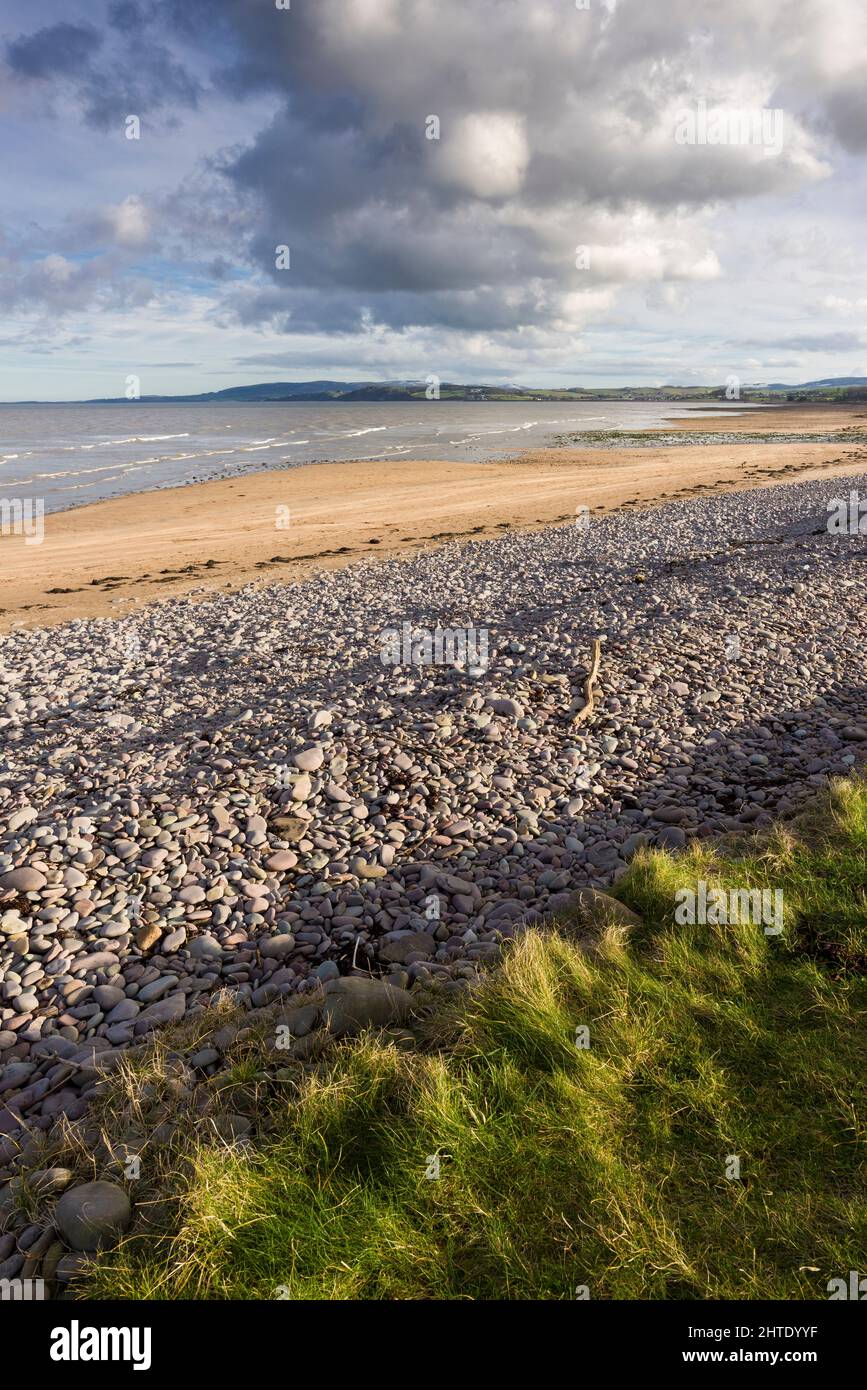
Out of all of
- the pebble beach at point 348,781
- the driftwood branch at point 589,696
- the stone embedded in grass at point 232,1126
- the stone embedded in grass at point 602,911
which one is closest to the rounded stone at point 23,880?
the pebble beach at point 348,781

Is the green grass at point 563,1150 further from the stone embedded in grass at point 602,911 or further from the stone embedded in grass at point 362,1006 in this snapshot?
the stone embedded in grass at point 602,911

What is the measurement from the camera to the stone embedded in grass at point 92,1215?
364cm

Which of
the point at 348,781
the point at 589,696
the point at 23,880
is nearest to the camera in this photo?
the point at 23,880

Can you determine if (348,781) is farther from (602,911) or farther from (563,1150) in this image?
(563,1150)

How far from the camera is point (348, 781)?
9.39 meters

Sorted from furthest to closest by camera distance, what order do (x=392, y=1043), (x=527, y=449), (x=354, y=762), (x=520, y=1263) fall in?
(x=527, y=449), (x=354, y=762), (x=392, y=1043), (x=520, y=1263)

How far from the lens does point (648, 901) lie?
6297 millimetres

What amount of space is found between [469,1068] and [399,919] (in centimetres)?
282

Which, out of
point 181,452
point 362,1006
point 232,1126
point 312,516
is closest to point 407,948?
point 362,1006

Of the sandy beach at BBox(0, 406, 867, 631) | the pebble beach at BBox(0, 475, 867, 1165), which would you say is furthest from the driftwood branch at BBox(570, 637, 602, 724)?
the sandy beach at BBox(0, 406, 867, 631)

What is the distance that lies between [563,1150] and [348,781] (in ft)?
19.5

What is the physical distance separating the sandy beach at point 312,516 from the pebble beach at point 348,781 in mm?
6877
